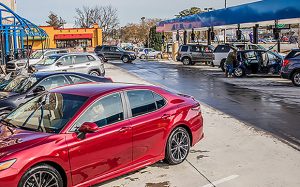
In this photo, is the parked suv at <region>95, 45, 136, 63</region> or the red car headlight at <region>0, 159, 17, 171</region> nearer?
the red car headlight at <region>0, 159, 17, 171</region>

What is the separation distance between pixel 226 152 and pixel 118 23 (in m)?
84.4

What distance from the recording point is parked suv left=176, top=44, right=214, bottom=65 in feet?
113

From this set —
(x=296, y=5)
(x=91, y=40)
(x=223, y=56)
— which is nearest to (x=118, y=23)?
(x=91, y=40)

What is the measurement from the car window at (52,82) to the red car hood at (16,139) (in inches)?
222

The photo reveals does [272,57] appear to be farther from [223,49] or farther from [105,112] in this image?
[105,112]

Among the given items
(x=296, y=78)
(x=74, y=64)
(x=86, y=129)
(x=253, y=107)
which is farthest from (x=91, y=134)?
(x=74, y=64)

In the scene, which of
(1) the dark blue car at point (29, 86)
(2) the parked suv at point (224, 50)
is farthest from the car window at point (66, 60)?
(2) the parked suv at point (224, 50)

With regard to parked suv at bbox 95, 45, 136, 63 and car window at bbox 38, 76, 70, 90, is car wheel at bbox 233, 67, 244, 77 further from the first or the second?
parked suv at bbox 95, 45, 136, 63

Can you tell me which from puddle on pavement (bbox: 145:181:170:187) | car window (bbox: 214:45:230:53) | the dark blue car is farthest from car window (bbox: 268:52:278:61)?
puddle on pavement (bbox: 145:181:170:187)

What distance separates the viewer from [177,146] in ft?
22.9

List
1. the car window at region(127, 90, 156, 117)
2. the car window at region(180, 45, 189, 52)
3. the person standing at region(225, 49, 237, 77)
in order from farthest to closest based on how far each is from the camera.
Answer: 1. the car window at region(180, 45, 189, 52)
2. the person standing at region(225, 49, 237, 77)
3. the car window at region(127, 90, 156, 117)

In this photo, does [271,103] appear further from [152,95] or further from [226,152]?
[152,95]

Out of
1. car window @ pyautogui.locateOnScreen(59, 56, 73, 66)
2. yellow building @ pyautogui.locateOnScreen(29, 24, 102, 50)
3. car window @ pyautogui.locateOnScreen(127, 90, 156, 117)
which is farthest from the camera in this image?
yellow building @ pyautogui.locateOnScreen(29, 24, 102, 50)

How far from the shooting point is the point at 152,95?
6.76m
